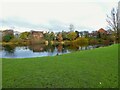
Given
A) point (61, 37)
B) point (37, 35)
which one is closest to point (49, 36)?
point (37, 35)

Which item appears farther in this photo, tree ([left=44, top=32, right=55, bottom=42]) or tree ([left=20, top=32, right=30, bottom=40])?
tree ([left=44, top=32, right=55, bottom=42])

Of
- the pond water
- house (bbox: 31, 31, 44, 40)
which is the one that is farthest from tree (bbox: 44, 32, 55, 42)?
the pond water

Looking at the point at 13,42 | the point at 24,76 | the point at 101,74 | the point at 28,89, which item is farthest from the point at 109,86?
the point at 13,42

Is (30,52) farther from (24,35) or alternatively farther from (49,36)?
(24,35)

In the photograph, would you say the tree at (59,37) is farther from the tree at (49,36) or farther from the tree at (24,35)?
the tree at (24,35)

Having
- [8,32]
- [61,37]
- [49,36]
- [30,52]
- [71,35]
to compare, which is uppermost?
[8,32]

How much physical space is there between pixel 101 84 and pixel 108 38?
34.6 metres

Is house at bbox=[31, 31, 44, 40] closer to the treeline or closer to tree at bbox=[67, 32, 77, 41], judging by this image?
the treeline

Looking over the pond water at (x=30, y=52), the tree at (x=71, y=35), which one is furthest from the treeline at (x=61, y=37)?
the pond water at (x=30, y=52)

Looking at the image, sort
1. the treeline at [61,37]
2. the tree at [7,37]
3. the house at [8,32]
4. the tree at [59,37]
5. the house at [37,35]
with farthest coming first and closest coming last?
the tree at [59,37] < the house at [37,35] < the treeline at [61,37] < the house at [8,32] < the tree at [7,37]

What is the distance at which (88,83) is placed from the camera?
4938mm

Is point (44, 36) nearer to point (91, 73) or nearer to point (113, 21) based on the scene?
point (113, 21)

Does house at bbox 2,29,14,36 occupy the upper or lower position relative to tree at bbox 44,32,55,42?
upper

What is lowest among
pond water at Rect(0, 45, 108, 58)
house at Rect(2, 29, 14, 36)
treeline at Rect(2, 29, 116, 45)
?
pond water at Rect(0, 45, 108, 58)
